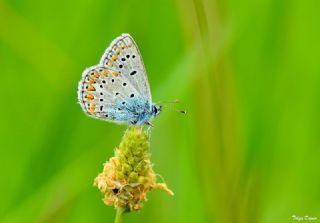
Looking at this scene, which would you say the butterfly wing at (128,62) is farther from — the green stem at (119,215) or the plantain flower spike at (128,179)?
the green stem at (119,215)

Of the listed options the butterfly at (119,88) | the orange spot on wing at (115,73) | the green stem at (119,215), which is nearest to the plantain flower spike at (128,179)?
the green stem at (119,215)

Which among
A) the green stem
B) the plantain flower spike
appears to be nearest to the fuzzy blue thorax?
the plantain flower spike

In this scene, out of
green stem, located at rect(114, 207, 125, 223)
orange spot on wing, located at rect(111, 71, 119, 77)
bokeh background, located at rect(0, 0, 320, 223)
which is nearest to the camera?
green stem, located at rect(114, 207, 125, 223)

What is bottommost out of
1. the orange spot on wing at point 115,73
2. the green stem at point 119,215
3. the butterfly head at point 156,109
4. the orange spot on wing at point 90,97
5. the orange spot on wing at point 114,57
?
the green stem at point 119,215

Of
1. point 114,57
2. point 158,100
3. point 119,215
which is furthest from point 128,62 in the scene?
point 119,215

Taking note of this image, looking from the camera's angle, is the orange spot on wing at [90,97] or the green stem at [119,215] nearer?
the green stem at [119,215]

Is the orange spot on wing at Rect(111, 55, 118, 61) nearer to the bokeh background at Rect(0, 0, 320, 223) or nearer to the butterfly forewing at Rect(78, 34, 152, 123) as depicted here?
the butterfly forewing at Rect(78, 34, 152, 123)

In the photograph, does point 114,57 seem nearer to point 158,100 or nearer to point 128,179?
point 158,100
